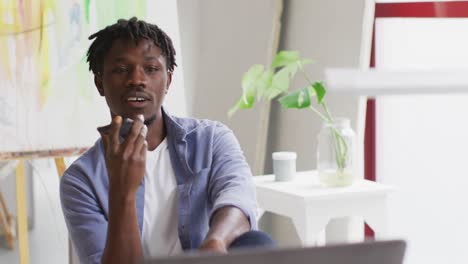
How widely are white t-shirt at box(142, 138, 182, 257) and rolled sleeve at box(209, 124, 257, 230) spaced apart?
9 centimetres

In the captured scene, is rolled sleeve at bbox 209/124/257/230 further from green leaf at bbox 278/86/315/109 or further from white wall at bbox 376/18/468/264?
white wall at bbox 376/18/468/264

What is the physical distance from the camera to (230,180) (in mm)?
1771

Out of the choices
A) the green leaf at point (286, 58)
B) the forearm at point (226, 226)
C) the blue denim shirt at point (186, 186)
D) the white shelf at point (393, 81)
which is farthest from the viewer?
the green leaf at point (286, 58)

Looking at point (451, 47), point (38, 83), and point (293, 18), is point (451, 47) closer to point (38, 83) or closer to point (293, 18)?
point (293, 18)

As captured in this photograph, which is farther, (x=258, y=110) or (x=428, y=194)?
(x=258, y=110)

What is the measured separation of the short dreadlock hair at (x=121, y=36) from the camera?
5.89 ft

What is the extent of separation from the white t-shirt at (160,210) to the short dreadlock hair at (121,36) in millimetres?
238

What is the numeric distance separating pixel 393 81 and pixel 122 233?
94 centimetres

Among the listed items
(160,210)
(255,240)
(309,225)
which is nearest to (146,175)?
(160,210)

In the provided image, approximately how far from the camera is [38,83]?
2.86m

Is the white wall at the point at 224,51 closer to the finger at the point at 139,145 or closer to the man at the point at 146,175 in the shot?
the man at the point at 146,175

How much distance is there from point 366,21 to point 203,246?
1810 millimetres

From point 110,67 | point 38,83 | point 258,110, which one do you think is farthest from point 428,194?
point 110,67

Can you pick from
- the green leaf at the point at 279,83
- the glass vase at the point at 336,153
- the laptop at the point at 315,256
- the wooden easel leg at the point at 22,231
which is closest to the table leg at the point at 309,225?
the glass vase at the point at 336,153
